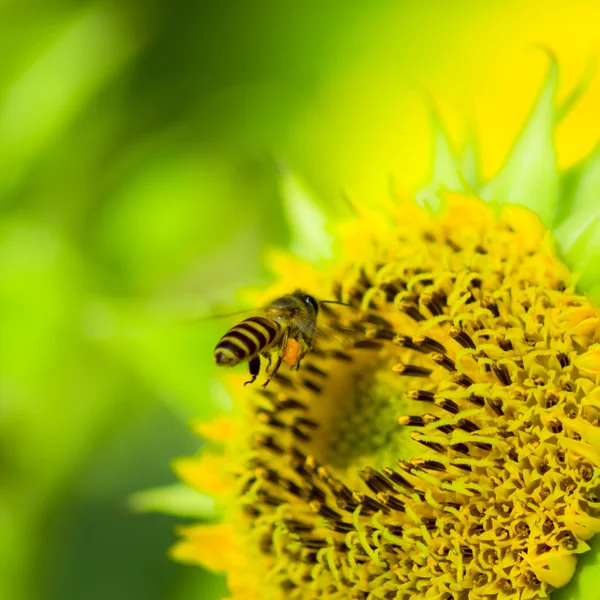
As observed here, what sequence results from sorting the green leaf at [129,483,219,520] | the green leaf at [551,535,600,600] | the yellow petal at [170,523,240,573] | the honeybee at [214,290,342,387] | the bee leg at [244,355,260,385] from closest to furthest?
the green leaf at [551,535,600,600] → the honeybee at [214,290,342,387] → the bee leg at [244,355,260,385] → the yellow petal at [170,523,240,573] → the green leaf at [129,483,219,520]

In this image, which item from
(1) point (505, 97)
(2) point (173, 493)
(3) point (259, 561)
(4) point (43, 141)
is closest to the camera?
(3) point (259, 561)

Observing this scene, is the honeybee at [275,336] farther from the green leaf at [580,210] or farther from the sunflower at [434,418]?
the green leaf at [580,210]

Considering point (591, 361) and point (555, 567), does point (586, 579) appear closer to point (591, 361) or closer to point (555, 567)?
point (555, 567)

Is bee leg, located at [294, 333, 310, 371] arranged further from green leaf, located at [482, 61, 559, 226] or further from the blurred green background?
the blurred green background

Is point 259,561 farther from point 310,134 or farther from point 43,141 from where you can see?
point 310,134

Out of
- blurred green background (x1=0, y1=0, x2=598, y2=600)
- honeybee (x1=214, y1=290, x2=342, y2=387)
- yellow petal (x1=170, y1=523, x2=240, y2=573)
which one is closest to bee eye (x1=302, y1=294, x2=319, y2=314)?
honeybee (x1=214, y1=290, x2=342, y2=387)

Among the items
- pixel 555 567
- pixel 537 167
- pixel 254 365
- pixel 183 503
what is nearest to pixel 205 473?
pixel 183 503

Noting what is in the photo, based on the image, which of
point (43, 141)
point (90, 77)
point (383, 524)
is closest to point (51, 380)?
point (43, 141)
